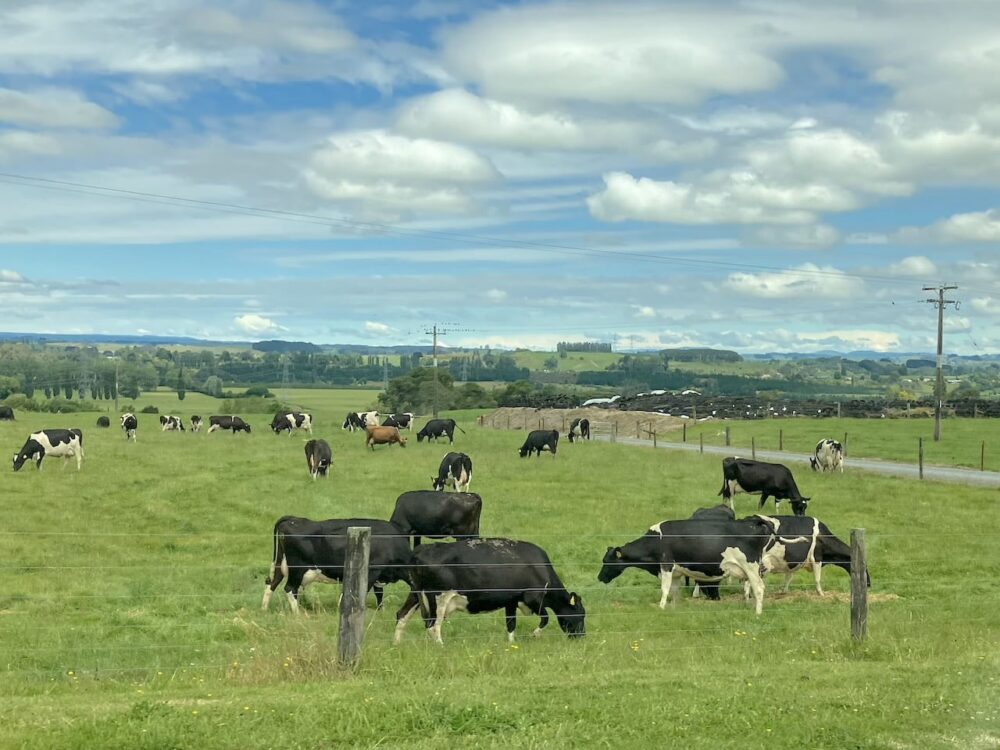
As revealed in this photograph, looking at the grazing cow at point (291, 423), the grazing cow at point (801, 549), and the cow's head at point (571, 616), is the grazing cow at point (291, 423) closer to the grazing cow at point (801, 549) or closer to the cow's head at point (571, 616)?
the grazing cow at point (801, 549)

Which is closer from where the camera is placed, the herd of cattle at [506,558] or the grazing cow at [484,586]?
the grazing cow at [484,586]

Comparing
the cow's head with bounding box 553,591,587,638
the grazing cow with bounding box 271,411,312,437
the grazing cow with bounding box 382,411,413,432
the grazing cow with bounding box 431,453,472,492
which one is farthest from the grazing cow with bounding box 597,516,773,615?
the grazing cow with bounding box 382,411,413,432

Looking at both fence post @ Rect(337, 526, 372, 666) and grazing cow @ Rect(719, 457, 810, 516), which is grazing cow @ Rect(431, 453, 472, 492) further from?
fence post @ Rect(337, 526, 372, 666)

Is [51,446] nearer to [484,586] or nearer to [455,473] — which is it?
[455,473]

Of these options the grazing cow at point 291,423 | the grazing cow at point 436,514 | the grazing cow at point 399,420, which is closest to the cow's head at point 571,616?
the grazing cow at point 436,514

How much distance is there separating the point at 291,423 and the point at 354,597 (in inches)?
2063

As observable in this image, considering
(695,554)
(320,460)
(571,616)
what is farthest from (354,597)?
(320,460)

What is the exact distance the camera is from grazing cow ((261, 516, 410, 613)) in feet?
54.7

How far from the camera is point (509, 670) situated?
11539 millimetres

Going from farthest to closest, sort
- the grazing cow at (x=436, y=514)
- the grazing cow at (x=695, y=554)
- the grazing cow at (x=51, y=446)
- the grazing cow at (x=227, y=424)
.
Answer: the grazing cow at (x=227, y=424) → the grazing cow at (x=51, y=446) → the grazing cow at (x=436, y=514) → the grazing cow at (x=695, y=554)

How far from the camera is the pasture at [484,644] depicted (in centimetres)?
886

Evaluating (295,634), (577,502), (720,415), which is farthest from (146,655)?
(720,415)

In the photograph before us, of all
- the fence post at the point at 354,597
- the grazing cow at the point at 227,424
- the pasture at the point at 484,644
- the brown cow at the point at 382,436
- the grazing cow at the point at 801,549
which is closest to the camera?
the pasture at the point at 484,644

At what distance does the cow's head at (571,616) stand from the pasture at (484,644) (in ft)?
1.12
